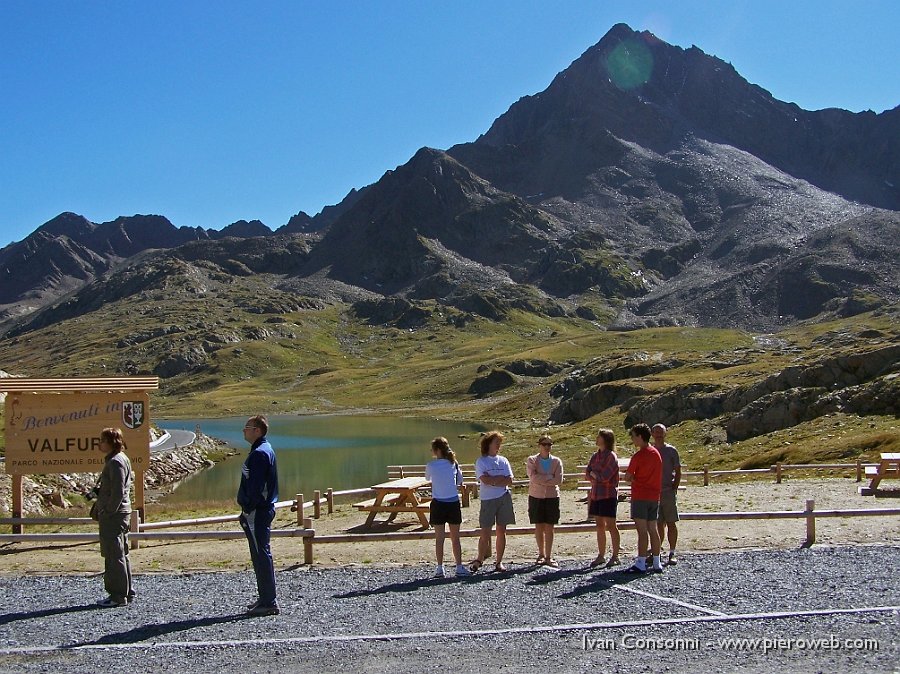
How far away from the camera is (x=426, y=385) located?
171 meters

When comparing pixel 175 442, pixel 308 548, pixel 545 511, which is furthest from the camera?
pixel 175 442

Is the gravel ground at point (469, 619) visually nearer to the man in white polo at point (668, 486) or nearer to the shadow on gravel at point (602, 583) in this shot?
the shadow on gravel at point (602, 583)

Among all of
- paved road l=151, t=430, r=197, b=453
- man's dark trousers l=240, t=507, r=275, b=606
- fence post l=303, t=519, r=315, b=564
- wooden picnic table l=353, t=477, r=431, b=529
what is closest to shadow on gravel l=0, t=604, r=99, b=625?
man's dark trousers l=240, t=507, r=275, b=606

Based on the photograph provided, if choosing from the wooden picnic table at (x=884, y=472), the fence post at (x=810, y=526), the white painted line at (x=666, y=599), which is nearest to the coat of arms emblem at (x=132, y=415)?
the white painted line at (x=666, y=599)

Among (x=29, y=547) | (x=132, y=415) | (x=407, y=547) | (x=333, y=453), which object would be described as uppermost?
(x=132, y=415)

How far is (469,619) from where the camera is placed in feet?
37.8

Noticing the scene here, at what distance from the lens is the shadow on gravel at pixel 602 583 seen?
501 inches

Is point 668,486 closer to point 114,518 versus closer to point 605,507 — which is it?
point 605,507

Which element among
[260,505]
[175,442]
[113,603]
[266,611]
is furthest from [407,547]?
[175,442]

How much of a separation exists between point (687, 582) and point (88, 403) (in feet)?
53.4

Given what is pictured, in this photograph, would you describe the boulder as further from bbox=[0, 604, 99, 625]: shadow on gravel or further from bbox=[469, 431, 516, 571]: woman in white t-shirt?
bbox=[0, 604, 99, 625]: shadow on gravel

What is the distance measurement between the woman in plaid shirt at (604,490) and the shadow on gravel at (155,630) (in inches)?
257

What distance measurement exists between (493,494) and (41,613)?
7.84 meters

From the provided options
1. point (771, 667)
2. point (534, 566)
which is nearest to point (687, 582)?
point (534, 566)
